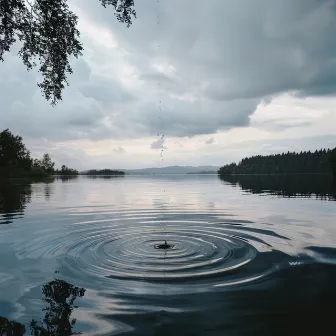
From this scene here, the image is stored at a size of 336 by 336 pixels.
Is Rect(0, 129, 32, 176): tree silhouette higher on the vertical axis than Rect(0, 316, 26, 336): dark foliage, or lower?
higher

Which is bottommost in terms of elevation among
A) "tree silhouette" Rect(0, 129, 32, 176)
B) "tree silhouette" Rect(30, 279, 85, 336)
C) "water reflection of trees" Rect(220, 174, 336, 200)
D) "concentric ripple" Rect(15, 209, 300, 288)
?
"tree silhouette" Rect(30, 279, 85, 336)

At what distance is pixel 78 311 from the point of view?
8.57 meters

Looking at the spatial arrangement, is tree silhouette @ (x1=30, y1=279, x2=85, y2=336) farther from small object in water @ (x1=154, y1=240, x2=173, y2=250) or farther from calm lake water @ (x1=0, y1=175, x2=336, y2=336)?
small object in water @ (x1=154, y1=240, x2=173, y2=250)

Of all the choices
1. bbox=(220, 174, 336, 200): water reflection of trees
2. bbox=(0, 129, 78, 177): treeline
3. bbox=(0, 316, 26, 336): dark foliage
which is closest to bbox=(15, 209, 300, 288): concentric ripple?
bbox=(0, 316, 26, 336): dark foliage

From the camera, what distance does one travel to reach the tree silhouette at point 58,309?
7460mm

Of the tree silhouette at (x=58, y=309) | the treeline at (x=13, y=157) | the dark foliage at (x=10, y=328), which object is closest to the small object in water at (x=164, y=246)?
the tree silhouette at (x=58, y=309)

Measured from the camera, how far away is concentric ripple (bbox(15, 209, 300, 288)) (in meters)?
11.5

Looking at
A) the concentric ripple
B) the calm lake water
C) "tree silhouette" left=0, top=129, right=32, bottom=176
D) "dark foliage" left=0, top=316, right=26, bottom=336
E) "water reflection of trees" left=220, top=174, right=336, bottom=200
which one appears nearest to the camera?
"dark foliage" left=0, top=316, right=26, bottom=336

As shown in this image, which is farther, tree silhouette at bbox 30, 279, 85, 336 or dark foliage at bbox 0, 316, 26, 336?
tree silhouette at bbox 30, 279, 85, 336

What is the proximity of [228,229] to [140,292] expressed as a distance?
11.8m

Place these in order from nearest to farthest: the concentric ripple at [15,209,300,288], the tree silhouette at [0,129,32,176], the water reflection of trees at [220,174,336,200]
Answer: the concentric ripple at [15,209,300,288]
the water reflection of trees at [220,174,336,200]
the tree silhouette at [0,129,32,176]

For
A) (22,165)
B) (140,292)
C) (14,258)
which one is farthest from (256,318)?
(22,165)

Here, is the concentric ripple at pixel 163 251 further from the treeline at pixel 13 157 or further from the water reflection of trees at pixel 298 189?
the treeline at pixel 13 157

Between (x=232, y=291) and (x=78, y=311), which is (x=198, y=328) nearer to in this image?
(x=232, y=291)
